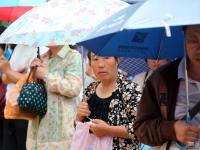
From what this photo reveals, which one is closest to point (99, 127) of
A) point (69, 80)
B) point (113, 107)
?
point (113, 107)

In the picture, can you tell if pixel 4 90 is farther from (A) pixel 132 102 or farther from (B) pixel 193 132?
(B) pixel 193 132

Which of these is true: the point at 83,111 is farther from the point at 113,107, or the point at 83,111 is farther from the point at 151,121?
the point at 151,121

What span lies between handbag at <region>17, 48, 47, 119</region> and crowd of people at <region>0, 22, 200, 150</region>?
57 millimetres

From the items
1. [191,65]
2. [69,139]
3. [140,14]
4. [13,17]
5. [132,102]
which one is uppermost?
[13,17]

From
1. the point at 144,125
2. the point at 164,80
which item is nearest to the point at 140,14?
the point at 164,80

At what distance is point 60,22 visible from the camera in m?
4.27

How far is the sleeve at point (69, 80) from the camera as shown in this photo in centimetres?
489

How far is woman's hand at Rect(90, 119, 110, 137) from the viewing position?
13.2 feet

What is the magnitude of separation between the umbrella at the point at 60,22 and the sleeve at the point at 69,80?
2.24 ft

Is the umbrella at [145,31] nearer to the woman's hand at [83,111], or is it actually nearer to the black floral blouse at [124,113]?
the black floral blouse at [124,113]

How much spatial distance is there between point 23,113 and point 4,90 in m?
1.66

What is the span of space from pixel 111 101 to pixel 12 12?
3013mm

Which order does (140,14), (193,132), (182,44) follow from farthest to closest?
(182,44), (193,132), (140,14)

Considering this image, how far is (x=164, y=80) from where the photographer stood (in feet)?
9.83
